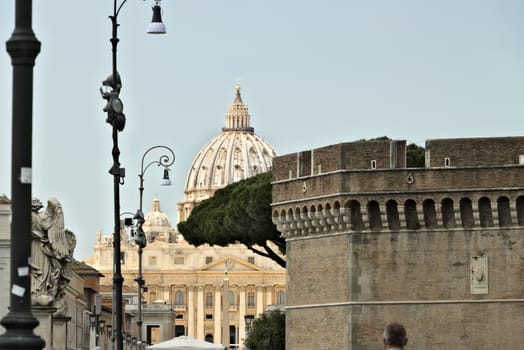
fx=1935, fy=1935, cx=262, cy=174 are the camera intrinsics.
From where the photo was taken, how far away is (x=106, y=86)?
31891 mm

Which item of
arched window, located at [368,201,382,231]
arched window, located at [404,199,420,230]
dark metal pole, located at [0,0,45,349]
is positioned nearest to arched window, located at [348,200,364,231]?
arched window, located at [368,201,382,231]

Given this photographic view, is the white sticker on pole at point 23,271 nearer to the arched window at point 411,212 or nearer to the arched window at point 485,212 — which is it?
the arched window at point 485,212

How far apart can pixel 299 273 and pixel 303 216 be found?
156 centimetres

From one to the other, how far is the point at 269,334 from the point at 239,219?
7.09 m

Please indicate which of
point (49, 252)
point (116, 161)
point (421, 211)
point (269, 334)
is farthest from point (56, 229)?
point (269, 334)

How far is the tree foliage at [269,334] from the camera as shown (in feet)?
226

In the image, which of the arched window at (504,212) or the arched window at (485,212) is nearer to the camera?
the arched window at (504,212)

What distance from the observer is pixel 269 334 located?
6969cm

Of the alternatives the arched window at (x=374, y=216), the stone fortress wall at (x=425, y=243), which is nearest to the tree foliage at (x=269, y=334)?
the stone fortress wall at (x=425, y=243)

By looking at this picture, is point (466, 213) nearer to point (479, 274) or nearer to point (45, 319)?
point (479, 274)

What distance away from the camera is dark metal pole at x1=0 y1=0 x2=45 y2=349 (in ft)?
49.2

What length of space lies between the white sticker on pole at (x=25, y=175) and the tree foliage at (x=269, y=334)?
53314mm

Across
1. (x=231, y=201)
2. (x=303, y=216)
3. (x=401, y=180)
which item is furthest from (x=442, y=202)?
(x=231, y=201)

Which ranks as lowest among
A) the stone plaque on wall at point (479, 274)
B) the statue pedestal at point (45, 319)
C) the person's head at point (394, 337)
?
the person's head at point (394, 337)
